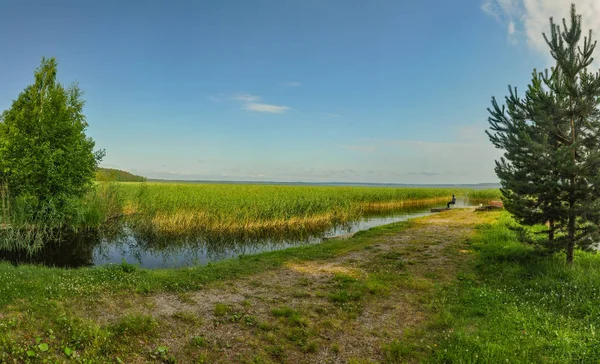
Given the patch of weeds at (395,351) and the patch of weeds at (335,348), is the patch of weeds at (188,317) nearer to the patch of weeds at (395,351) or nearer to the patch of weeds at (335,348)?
the patch of weeds at (335,348)

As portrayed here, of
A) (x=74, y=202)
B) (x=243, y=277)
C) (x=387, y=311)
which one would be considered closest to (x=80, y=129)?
(x=74, y=202)

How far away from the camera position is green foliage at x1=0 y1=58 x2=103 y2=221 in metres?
15.6

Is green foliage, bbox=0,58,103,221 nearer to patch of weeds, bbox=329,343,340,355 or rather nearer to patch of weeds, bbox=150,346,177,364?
patch of weeds, bbox=150,346,177,364

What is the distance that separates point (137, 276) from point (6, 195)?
532 inches

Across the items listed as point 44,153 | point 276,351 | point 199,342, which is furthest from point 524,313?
point 44,153

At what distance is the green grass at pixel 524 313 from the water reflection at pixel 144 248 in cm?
955

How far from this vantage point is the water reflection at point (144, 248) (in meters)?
13.5

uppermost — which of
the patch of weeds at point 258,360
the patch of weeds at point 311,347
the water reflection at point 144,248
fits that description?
the patch of weeds at point 311,347

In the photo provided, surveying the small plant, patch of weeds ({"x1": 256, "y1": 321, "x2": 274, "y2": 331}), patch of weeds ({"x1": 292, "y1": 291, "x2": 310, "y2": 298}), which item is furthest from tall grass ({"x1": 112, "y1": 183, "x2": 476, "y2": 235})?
the small plant

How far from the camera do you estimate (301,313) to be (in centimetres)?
652

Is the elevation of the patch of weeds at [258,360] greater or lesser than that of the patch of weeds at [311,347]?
lesser

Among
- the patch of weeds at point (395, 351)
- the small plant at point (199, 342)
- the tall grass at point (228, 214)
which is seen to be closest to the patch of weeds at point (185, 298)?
the small plant at point (199, 342)

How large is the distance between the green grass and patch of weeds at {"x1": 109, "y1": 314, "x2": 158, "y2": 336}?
466cm

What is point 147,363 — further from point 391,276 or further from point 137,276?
point 391,276
